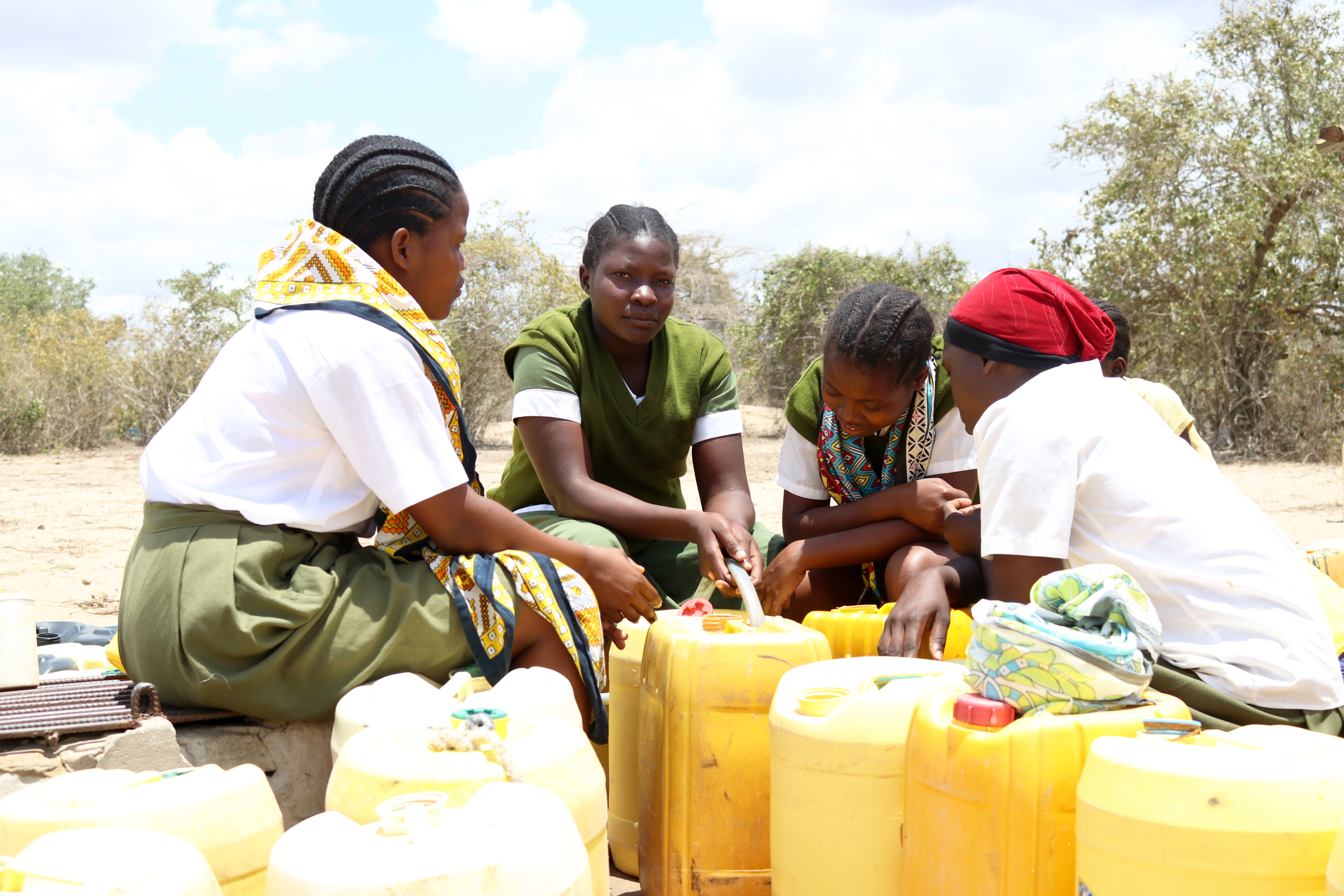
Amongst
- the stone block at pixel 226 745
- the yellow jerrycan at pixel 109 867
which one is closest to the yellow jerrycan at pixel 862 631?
the stone block at pixel 226 745

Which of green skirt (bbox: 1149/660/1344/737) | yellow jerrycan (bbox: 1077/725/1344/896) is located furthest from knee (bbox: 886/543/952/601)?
yellow jerrycan (bbox: 1077/725/1344/896)

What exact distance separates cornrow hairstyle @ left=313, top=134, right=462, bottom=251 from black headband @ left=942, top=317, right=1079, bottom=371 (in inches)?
47.9

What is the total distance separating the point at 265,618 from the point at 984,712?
4.41ft

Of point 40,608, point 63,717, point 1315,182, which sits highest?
point 1315,182

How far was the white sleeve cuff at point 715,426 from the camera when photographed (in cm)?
353

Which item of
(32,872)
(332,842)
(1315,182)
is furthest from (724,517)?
(1315,182)

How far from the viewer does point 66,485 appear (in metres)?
12.0

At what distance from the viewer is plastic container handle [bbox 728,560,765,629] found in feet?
7.45

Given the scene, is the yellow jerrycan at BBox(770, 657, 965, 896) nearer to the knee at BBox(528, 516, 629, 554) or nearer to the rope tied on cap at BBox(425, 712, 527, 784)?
the rope tied on cap at BBox(425, 712, 527, 784)

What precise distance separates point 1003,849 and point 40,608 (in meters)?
5.58

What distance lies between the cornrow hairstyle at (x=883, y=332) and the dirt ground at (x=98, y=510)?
419cm

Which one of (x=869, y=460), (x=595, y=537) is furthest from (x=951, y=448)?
(x=595, y=537)

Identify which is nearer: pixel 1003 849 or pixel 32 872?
pixel 32 872

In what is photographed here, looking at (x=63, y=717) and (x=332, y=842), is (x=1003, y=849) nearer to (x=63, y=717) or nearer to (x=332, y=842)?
(x=332, y=842)
